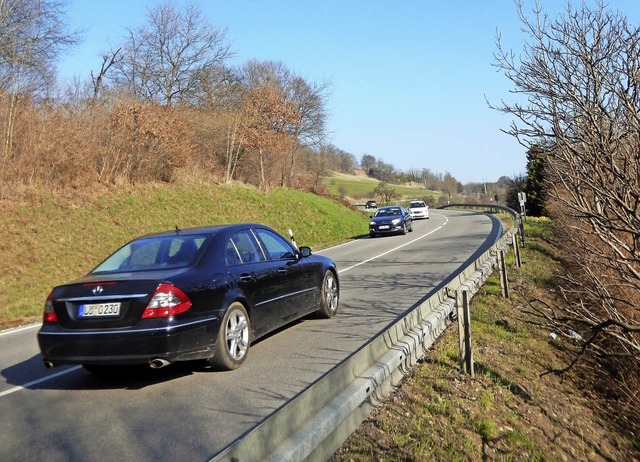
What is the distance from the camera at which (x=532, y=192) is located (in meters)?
54.1

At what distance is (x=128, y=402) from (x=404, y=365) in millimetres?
2516

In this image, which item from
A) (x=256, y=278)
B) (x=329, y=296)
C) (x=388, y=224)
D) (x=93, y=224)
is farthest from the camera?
(x=388, y=224)

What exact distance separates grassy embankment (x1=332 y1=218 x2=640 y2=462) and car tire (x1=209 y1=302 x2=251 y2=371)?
177 centimetres

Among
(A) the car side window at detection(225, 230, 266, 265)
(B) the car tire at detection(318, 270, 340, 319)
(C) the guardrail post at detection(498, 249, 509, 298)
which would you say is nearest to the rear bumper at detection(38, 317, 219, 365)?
(A) the car side window at detection(225, 230, 266, 265)

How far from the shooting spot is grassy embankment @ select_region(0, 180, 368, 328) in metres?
13.1

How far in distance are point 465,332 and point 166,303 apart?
297cm

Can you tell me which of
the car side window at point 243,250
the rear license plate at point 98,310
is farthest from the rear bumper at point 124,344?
the car side window at point 243,250

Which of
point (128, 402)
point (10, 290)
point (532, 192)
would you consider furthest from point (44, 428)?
point (532, 192)

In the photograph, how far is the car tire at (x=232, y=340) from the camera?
557cm

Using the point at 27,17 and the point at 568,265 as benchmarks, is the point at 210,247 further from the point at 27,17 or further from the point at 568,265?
the point at 27,17

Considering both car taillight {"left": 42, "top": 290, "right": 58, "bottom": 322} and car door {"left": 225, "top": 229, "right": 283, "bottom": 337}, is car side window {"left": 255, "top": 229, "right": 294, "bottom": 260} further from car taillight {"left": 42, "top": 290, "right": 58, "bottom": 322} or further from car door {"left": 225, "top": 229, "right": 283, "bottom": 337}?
car taillight {"left": 42, "top": 290, "right": 58, "bottom": 322}

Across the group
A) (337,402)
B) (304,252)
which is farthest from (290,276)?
(337,402)

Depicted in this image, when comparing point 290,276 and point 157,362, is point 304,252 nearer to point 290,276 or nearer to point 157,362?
point 290,276

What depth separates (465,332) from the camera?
562 cm
